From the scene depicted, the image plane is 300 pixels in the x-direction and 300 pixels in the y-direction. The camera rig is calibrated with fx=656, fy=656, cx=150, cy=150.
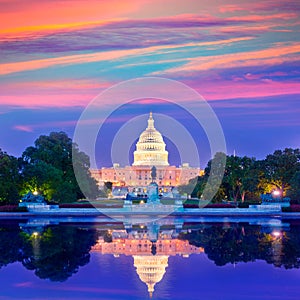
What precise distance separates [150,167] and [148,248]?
154625mm

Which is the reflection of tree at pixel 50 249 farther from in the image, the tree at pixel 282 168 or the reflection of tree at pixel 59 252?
the tree at pixel 282 168

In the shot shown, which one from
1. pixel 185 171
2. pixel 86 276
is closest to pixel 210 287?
pixel 86 276

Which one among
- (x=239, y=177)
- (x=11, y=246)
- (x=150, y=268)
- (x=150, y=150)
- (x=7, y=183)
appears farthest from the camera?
(x=150, y=150)

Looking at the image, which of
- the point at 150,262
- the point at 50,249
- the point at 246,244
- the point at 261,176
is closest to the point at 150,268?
the point at 150,262

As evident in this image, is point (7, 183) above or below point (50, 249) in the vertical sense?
above

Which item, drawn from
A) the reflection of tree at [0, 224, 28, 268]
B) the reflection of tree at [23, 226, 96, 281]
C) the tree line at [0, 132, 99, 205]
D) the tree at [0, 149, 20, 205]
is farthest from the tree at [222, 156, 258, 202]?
the reflection of tree at [0, 224, 28, 268]

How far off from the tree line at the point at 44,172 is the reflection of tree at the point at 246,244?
26803 millimetres

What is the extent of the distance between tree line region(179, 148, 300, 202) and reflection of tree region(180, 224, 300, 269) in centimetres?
2659

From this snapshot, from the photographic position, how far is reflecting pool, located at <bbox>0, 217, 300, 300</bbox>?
2462cm

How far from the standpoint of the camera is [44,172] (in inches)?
2753

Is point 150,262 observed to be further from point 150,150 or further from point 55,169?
point 150,150

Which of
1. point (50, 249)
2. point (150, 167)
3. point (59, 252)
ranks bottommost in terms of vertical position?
point (59, 252)

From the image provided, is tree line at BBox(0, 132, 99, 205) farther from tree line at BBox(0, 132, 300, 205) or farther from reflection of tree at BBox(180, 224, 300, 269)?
reflection of tree at BBox(180, 224, 300, 269)

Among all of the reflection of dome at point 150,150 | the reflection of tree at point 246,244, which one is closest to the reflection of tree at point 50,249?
the reflection of tree at point 246,244
